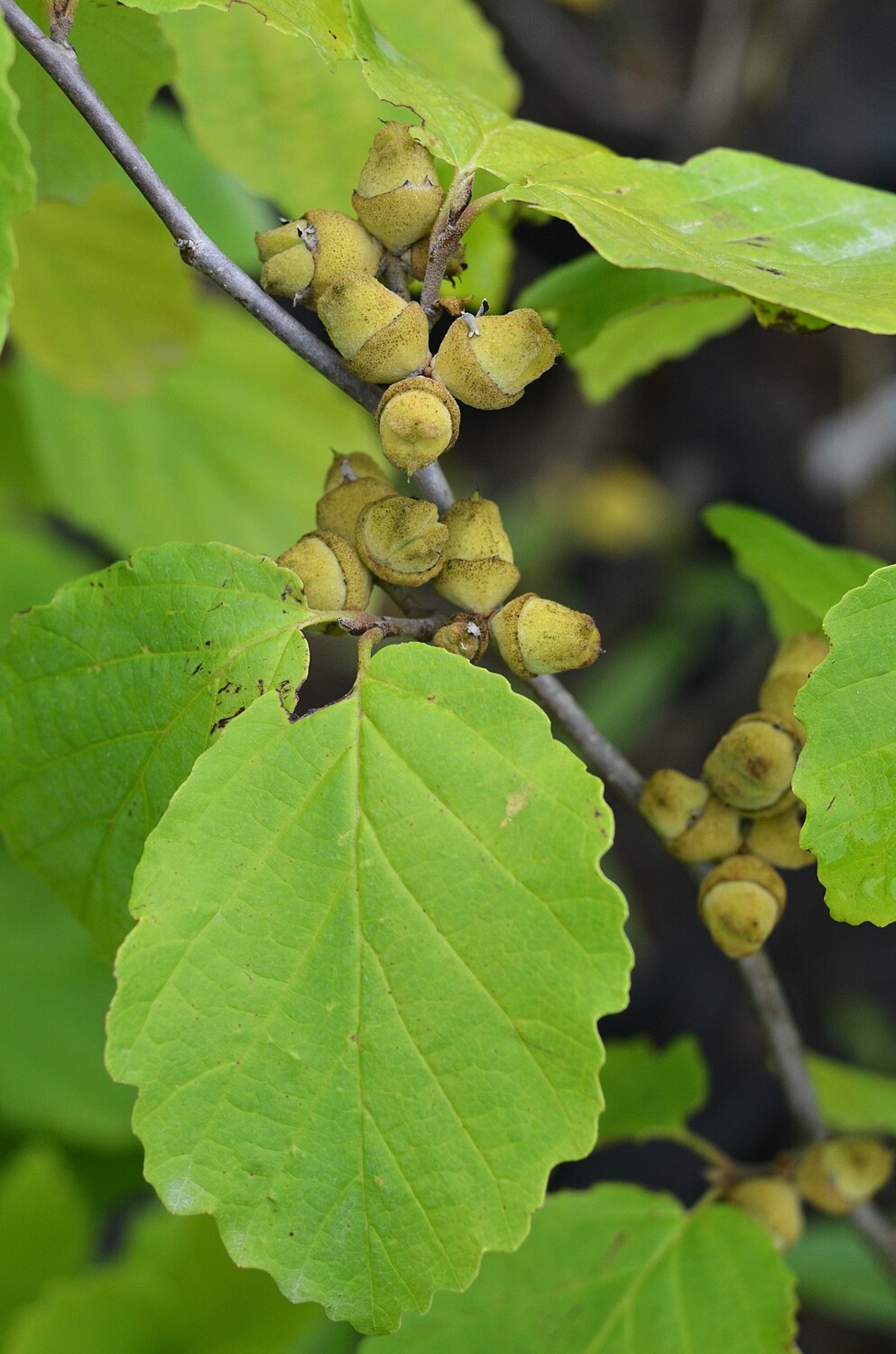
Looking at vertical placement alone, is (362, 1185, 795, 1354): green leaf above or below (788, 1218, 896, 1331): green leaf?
above

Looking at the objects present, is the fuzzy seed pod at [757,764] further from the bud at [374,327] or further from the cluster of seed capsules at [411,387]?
the bud at [374,327]

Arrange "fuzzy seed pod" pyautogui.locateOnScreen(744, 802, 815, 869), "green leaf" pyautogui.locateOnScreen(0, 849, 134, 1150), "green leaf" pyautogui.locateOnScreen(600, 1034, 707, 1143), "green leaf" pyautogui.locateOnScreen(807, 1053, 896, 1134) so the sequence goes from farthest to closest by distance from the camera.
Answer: "green leaf" pyautogui.locateOnScreen(0, 849, 134, 1150), "green leaf" pyautogui.locateOnScreen(807, 1053, 896, 1134), "green leaf" pyautogui.locateOnScreen(600, 1034, 707, 1143), "fuzzy seed pod" pyautogui.locateOnScreen(744, 802, 815, 869)

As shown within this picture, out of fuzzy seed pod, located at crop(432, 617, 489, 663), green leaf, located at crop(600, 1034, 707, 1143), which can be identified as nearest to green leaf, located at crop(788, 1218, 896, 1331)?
green leaf, located at crop(600, 1034, 707, 1143)

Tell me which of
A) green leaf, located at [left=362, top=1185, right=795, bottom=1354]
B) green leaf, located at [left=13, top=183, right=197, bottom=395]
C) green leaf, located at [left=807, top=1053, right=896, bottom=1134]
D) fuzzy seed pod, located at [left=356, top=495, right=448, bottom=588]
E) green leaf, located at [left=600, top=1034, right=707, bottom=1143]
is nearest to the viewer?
fuzzy seed pod, located at [left=356, top=495, right=448, bottom=588]

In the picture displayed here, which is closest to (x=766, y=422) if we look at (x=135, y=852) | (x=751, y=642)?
(x=751, y=642)

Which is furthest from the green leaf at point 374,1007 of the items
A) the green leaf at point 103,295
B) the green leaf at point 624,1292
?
the green leaf at point 103,295

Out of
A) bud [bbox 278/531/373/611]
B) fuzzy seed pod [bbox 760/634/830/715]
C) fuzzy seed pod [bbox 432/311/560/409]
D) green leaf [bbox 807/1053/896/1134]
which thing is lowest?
green leaf [bbox 807/1053/896/1134]

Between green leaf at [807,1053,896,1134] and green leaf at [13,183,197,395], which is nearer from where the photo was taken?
green leaf at [807,1053,896,1134]

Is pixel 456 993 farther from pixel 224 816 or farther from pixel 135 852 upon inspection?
pixel 135 852

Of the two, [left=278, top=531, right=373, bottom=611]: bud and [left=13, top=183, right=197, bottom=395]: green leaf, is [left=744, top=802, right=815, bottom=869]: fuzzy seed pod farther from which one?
[left=13, top=183, right=197, bottom=395]: green leaf
